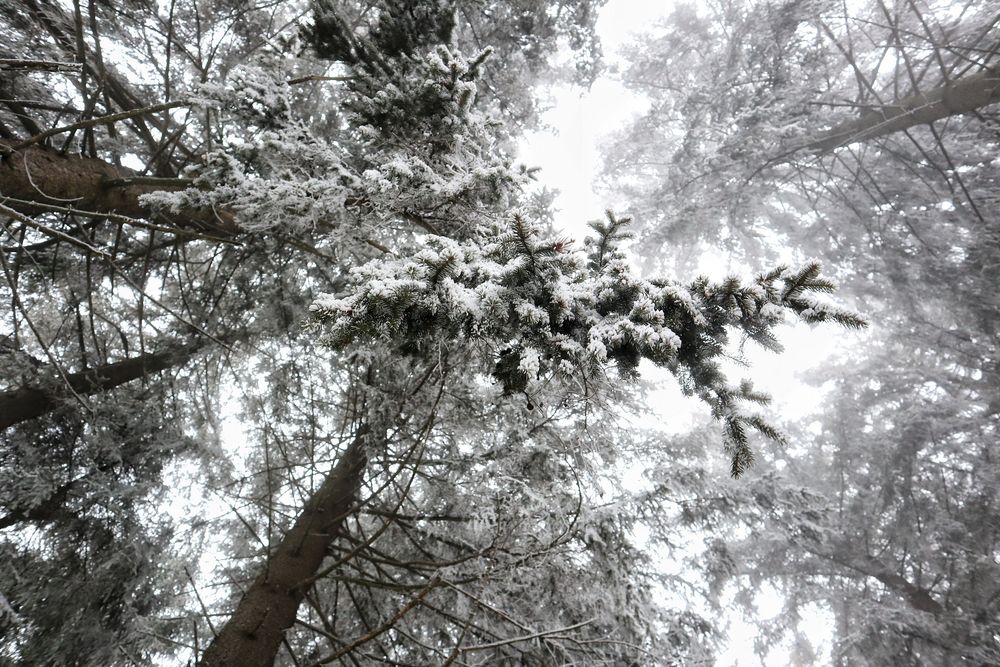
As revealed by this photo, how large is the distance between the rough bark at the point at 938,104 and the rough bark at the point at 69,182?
738 centimetres

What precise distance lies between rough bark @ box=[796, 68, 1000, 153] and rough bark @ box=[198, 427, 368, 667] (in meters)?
7.13

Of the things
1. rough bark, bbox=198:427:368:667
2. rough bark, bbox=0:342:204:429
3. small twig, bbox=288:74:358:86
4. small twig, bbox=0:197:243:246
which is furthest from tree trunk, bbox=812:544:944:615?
small twig, bbox=0:197:243:246

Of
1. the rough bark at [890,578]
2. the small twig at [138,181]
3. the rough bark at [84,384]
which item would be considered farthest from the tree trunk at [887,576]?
the small twig at [138,181]

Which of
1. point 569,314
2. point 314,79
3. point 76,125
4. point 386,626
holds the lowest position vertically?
point 386,626

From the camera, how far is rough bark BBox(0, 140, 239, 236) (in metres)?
2.64

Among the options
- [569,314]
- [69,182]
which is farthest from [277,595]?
[69,182]

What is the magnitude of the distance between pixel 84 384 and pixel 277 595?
11.0 feet

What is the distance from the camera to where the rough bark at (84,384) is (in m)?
4.04

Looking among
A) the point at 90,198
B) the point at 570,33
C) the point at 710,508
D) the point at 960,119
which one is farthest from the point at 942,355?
the point at 90,198

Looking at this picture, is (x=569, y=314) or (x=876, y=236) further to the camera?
(x=876, y=236)

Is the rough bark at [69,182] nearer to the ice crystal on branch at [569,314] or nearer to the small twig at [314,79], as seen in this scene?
the small twig at [314,79]

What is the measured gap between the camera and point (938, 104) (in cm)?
598

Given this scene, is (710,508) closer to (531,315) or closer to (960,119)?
(531,315)

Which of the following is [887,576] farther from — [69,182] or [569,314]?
[69,182]
